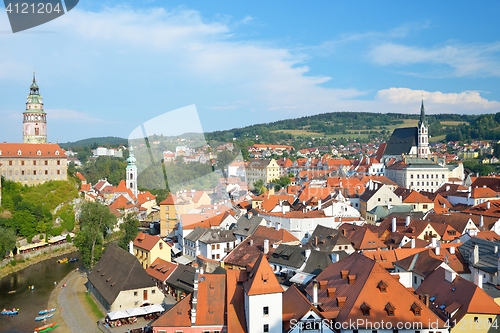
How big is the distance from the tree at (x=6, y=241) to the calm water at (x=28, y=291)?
1801 mm

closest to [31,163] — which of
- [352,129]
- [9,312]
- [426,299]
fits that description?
[9,312]

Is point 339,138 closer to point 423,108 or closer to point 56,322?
point 423,108

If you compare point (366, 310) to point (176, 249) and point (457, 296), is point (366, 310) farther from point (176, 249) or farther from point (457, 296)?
point (176, 249)

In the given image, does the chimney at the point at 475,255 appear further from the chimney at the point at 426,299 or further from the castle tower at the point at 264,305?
the castle tower at the point at 264,305

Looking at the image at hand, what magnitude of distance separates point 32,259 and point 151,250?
12.4 meters

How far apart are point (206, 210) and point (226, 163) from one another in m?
20.1

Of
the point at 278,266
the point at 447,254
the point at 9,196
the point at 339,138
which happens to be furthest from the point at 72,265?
the point at 339,138

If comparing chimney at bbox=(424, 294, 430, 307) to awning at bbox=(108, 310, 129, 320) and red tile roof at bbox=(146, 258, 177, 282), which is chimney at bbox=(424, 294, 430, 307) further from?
red tile roof at bbox=(146, 258, 177, 282)

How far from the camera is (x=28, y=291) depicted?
90.2 feet

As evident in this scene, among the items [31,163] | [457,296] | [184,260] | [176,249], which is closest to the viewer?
[457,296]

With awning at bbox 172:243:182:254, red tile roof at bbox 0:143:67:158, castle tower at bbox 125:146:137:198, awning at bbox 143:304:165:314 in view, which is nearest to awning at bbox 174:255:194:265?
awning at bbox 172:243:182:254

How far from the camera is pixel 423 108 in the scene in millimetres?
78688

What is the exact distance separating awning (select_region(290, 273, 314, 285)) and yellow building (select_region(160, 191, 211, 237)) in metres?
16.0

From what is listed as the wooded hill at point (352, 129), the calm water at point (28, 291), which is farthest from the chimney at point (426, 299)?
the wooded hill at point (352, 129)
